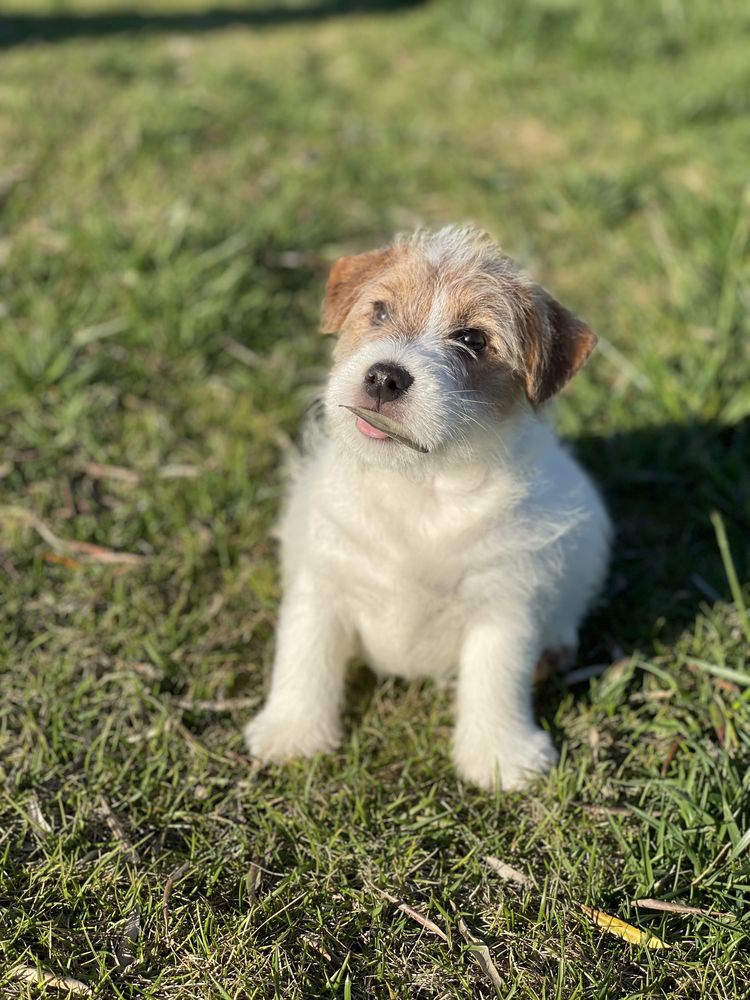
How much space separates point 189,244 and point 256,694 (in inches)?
127

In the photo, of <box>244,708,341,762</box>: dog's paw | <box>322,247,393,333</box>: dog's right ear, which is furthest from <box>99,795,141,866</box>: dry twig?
<box>322,247,393,333</box>: dog's right ear

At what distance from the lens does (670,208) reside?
23.8 feet

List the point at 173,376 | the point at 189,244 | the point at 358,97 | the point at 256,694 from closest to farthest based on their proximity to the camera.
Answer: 1. the point at 256,694
2. the point at 173,376
3. the point at 189,244
4. the point at 358,97

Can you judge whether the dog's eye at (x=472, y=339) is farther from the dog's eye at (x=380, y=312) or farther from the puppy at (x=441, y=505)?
the dog's eye at (x=380, y=312)

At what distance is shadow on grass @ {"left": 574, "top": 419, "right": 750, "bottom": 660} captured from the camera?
462 centimetres

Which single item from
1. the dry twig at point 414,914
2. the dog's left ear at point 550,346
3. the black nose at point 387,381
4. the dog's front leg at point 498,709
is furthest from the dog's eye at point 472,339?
the dry twig at point 414,914

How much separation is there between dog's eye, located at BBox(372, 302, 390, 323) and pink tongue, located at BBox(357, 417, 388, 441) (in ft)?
1.48

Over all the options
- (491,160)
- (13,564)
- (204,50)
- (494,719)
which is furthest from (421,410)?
(204,50)

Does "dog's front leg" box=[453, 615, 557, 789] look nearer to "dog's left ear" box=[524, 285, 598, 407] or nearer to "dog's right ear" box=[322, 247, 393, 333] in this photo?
"dog's left ear" box=[524, 285, 598, 407]

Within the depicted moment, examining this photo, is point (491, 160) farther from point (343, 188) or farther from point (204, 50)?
point (204, 50)

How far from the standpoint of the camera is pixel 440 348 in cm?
337

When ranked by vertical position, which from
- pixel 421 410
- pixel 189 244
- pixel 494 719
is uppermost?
pixel 421 410

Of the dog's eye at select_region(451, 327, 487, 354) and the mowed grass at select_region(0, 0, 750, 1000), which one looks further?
the dog's eye at select_region(451, 327, 487, 354)

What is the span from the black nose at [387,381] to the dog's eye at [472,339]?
0.37 metres
